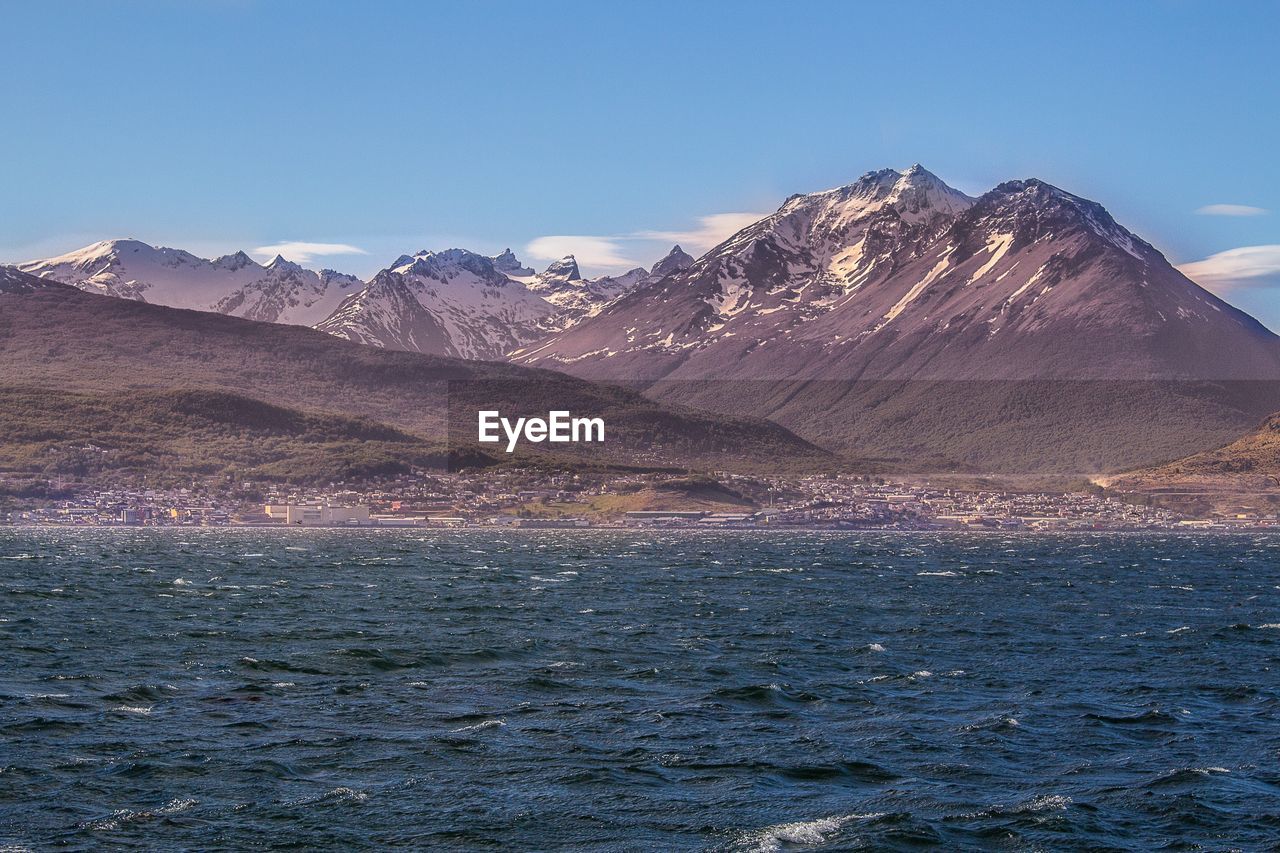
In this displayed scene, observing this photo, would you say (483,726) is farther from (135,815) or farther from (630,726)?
(135,815)

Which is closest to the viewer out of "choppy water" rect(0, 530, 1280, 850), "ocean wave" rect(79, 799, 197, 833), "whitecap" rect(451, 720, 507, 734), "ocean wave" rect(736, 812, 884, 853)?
"ocean wave" rect(736, 812, 884, 853)

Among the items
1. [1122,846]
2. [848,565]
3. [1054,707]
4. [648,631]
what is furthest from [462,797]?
[848,565]

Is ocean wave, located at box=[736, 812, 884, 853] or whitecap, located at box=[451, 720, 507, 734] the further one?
whitecap, located at box=[451, 720, 507, 734]

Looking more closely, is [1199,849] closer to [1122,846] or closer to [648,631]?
[1122,846]

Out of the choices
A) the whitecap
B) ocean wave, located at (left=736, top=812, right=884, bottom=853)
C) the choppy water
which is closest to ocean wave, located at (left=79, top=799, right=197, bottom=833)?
the choppy water

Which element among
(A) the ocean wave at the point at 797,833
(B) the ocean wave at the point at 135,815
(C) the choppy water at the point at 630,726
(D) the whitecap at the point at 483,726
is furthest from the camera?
(D) the whitecap at the point at 483,726

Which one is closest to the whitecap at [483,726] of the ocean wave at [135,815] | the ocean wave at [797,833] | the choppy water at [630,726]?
the choppy water at [630,726]

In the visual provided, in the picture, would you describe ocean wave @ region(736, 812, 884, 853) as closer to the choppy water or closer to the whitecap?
the choppy water

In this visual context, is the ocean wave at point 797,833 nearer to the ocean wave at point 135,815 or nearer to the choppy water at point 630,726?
the choppy water at point 630,726
